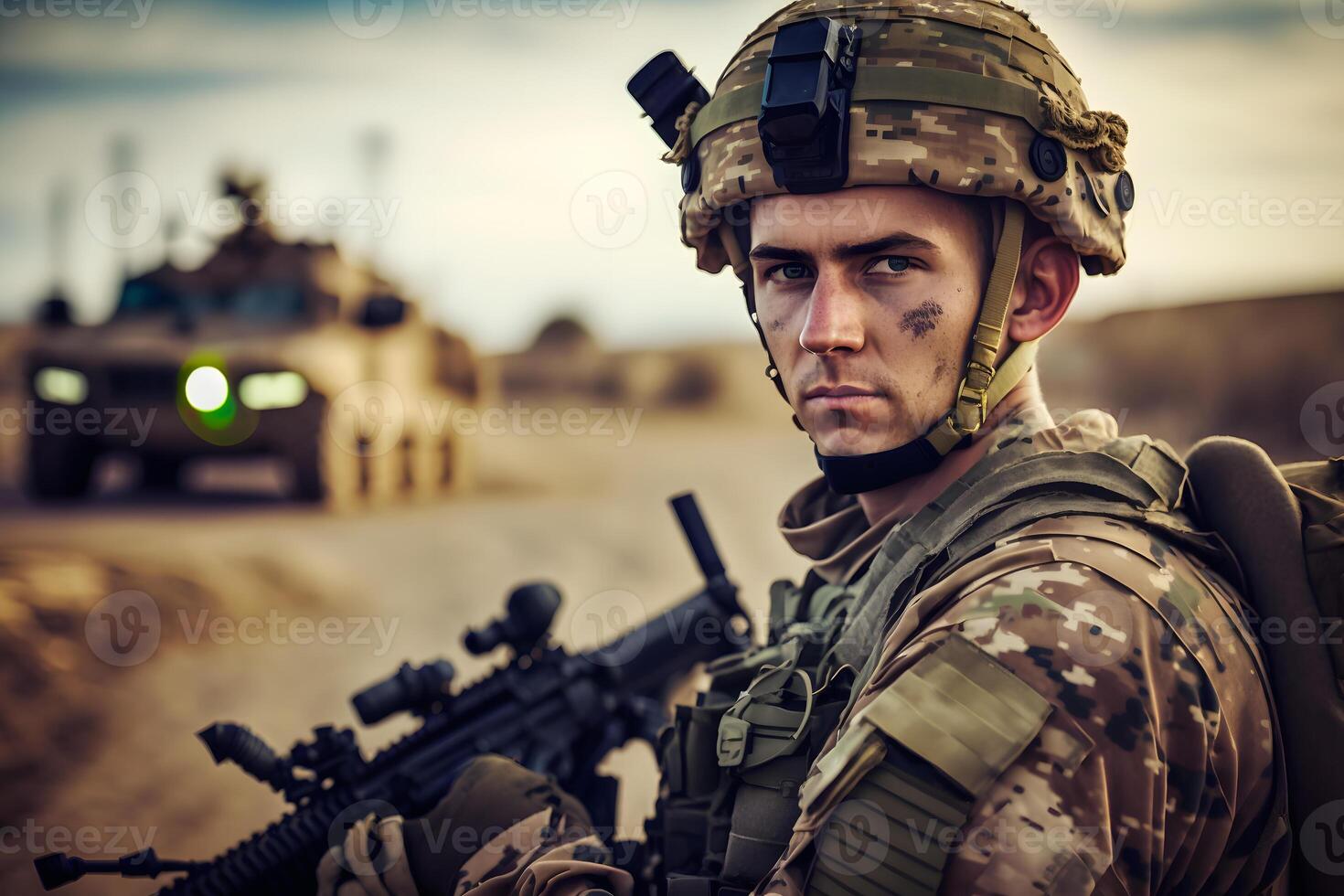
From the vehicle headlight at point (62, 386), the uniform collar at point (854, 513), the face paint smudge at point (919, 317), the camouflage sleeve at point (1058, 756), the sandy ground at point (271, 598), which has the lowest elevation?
the sandy ground at point (271, 598)

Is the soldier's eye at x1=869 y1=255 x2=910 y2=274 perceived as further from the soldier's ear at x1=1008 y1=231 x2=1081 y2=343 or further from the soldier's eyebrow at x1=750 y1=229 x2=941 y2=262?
the soldier's ear at x1=1008 y1=231 x2=1081 y2=343

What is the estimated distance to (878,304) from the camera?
6.66 feet

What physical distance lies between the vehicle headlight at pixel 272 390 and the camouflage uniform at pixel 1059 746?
8.01 metres

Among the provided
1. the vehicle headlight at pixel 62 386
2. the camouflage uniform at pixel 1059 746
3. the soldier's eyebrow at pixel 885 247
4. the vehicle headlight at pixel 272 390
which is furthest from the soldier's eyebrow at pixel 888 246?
the vehicle headlight at pixel 62 386

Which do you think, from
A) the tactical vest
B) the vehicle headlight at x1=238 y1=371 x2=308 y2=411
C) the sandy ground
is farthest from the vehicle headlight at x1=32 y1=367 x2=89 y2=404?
the tactical vest

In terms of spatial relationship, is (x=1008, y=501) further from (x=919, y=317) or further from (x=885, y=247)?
(x=885, y=247)

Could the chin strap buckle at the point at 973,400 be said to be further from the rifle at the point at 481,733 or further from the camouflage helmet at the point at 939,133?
the rifle at the point at 481,733

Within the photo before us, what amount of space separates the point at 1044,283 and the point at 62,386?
9203 millimetres

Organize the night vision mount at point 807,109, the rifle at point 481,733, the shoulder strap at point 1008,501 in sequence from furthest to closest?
the rifle at point 481,733
the night vision mount at point 807,109
the shoulder strap at point 1008,501

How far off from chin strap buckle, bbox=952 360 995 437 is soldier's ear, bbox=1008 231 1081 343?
18 cm

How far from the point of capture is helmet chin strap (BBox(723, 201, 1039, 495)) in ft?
6.79

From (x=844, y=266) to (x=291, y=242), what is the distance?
938 cm

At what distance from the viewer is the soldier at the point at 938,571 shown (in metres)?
1.45

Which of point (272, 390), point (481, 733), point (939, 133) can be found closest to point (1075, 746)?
point (939, 133)
